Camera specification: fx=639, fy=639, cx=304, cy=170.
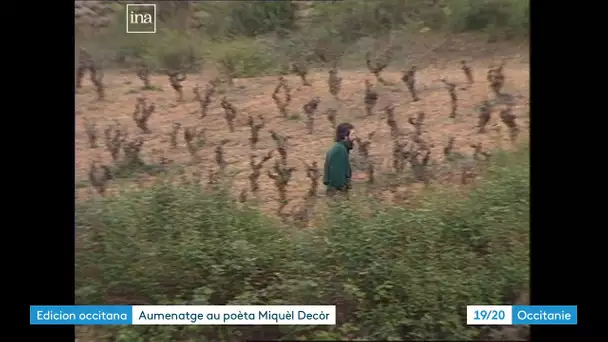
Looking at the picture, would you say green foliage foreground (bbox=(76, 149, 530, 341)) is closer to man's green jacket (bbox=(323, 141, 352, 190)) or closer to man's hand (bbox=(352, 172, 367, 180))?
man's green jacket (bbox=(323, 141, 352, 190))

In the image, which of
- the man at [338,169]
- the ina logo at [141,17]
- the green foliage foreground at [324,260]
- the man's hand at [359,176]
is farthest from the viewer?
the man's hand at [359,176]

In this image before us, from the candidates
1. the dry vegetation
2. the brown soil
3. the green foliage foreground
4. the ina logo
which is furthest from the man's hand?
the ina logo

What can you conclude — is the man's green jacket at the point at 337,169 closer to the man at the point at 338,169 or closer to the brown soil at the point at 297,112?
the man at the point at 338,169

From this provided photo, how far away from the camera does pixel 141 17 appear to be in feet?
13.7

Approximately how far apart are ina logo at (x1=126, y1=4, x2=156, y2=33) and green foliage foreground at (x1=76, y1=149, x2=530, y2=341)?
1.11 m

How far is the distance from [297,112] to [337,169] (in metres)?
0.79

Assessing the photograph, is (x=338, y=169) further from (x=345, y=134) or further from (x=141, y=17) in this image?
(x=141, y=17)

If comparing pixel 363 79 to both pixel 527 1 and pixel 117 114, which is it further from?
pixel 117 114

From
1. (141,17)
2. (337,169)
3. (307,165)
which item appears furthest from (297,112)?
(141,17)

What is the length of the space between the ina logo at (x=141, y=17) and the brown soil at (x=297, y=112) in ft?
2.02

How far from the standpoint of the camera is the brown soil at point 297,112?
4680 mm

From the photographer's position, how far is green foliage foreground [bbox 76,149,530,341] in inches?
150

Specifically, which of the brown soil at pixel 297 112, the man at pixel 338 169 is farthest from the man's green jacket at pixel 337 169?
the brown soil at pixel 297 112
